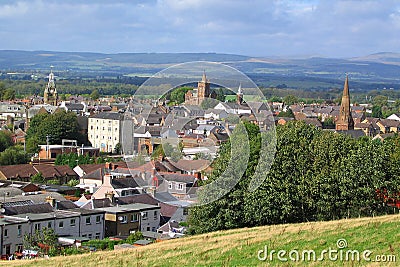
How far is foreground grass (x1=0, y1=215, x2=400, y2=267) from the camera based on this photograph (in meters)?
15.6

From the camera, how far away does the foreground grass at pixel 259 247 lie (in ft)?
51.0

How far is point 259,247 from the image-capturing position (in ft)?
55.3

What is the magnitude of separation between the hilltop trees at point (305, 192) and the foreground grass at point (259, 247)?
7073mm

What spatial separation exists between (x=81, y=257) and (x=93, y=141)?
66.2m

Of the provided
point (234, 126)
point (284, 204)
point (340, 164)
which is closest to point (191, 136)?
point (234, 126)

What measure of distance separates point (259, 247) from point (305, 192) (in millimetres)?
10927

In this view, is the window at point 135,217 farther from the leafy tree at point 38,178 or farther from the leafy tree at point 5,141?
the leafy tree at point 5,141

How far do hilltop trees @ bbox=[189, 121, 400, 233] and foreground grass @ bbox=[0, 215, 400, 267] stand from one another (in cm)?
707

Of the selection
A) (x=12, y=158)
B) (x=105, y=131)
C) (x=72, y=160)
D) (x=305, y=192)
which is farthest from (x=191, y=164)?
(x=105, y=131)

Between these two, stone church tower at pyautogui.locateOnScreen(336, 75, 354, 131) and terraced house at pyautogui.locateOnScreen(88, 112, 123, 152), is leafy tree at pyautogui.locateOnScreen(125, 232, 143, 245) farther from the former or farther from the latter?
stone church tower at pyautogui.locateOnScreen(336, 75, 354, 131)

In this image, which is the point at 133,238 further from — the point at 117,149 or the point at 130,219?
the point at 117,149

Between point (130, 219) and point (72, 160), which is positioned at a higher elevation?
point (130, 219)

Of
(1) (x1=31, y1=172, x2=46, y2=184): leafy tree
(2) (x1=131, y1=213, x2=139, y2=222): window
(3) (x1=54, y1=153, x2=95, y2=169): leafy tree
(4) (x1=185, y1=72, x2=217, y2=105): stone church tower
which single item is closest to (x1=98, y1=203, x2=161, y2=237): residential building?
(2) (x1=131, y1=213, x2=139, y2=222): window

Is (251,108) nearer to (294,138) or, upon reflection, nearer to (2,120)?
(294,138)
